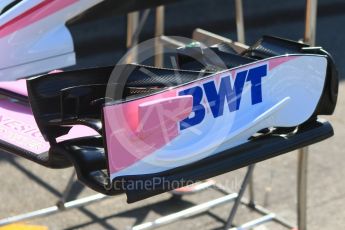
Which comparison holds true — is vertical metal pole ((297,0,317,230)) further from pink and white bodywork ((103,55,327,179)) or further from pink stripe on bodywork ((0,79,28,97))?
pink stripe on bodywork ((0,79,28,97))

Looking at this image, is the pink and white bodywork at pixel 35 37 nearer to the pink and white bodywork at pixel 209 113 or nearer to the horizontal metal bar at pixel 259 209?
the pink and white bodywork at pixel 209 113

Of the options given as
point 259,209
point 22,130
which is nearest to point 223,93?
point 22,130

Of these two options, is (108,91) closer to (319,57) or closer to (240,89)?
(240,89)

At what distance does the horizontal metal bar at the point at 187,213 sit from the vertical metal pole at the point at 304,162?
1.59ft

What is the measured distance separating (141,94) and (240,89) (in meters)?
0.30

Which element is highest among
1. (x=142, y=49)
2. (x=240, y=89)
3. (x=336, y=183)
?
(x=240, y=89)

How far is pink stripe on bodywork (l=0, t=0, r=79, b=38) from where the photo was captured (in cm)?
268

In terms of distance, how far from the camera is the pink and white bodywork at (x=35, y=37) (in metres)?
2.67

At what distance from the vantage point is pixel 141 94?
199cm

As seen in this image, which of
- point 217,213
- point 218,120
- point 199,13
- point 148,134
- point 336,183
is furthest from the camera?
point 199,13

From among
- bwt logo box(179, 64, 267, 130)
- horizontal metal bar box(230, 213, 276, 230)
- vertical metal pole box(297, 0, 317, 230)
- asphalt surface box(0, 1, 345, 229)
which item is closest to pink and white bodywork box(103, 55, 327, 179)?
bwt logo box(179, 64, 267, 130)

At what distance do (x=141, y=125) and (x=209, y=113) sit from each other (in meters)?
0.23

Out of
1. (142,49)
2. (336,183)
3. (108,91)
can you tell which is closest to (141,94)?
(108,91)

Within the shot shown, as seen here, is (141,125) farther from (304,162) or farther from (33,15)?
(304,162)
